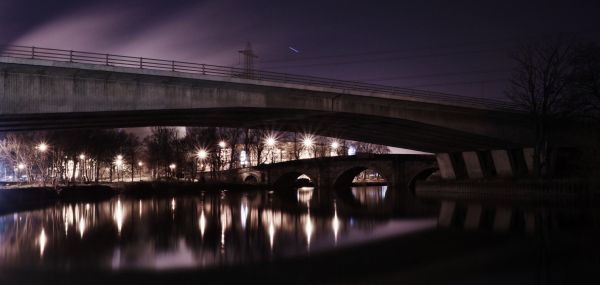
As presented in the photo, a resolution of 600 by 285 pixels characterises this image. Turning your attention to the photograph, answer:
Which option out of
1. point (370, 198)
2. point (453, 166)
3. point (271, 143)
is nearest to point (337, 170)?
point (271, 143)

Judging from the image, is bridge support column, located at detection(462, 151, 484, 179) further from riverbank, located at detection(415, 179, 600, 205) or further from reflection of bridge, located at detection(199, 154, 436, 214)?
reflection of bridge, located at detection(199, 154, 436, 214)

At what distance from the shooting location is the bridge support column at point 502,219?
2230 cm

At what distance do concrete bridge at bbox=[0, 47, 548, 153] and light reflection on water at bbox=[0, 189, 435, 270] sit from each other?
246 inches

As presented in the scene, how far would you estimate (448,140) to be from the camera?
50969mm

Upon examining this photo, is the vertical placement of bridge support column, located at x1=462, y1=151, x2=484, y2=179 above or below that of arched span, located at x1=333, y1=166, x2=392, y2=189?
above

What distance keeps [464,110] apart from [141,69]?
26894 millimetres

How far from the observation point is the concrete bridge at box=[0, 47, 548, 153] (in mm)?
27031

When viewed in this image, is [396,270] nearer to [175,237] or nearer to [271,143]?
[175,237]

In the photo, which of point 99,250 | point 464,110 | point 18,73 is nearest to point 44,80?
point 18,73

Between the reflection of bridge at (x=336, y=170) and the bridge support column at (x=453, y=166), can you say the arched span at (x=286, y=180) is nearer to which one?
the reflection of bridge at (x=336, y=170)

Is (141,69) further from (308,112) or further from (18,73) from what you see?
(308,112)

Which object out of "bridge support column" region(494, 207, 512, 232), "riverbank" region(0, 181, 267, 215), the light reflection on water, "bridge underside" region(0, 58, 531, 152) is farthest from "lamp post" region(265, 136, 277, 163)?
"bridge support column" region(494, 207, 512, 232)

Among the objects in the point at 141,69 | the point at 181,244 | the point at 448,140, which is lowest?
the point at 181,244

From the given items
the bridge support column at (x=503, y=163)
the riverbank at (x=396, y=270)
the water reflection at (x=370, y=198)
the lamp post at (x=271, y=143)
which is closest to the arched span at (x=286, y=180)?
the lamp post at (x=271, y=143)
